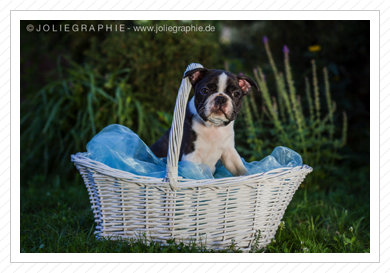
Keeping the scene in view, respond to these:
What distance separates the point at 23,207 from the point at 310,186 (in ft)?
9.60

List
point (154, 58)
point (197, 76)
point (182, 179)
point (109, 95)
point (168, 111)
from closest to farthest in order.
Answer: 1. point (182, 179)
2. point (197, 76)
3. point (109, 95)
4. point (154, 58)
5. point (168, 111)

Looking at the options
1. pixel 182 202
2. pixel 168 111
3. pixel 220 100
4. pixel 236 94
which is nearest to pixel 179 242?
pixel 182 202

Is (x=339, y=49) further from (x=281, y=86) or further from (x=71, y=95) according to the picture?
(x=71, y=95)

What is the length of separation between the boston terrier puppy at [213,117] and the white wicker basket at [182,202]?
164 mm

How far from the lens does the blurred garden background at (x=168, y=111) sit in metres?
2.99

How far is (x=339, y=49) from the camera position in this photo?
17.3ft

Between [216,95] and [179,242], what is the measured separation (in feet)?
3.02

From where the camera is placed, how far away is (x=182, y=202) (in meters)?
1.98

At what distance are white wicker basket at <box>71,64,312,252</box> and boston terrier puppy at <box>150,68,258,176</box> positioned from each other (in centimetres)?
16

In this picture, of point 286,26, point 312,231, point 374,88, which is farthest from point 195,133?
point 286,26

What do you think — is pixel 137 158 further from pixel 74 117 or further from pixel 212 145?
pixel 74 117

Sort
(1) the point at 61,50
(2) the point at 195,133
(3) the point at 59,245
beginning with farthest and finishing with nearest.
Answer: (1) the point at 61,50, (2) the point at 195,133, (3) the point at 59,245

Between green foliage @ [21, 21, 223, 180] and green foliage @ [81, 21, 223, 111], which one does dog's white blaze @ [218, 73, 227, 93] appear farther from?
green foliage @ [81, 21, 223, 111]

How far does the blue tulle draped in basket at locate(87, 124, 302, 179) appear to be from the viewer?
7.07 ft
